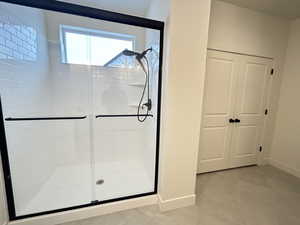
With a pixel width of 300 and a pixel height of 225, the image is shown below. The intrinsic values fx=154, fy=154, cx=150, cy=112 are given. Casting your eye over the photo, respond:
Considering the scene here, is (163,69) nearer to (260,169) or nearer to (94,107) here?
(94,107)

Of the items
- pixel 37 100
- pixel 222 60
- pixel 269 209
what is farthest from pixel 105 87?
pixel 269 209

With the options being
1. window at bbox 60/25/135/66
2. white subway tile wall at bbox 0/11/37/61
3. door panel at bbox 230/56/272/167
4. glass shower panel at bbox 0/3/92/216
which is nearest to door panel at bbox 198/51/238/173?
door panel at bbox 230/56/272/167

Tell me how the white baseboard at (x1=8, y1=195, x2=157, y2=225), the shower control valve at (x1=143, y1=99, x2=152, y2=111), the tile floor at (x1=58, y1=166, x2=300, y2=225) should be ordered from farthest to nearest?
the shower control valve at (x1=143, y1=99, x2=152, y2=111) < the tile floor at (x1=58, y1=166, x2=300, y2=225) < the white baseboard at (x1=8, y1=195, x2=157, y2=225)

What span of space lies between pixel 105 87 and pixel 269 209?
8.67 ft

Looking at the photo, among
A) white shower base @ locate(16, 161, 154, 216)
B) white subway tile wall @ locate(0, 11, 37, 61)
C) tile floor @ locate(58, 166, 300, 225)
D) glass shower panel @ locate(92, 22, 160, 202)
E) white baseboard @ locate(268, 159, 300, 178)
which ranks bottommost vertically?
tile floor @ locate(58, 166, 300, 225)

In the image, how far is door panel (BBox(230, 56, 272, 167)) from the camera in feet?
8.12

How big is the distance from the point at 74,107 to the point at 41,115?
16.5 inches

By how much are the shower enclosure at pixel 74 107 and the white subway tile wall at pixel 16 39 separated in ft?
0.03

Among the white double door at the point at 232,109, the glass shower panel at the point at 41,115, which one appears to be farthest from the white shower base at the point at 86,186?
the white double door at the point at 232,109

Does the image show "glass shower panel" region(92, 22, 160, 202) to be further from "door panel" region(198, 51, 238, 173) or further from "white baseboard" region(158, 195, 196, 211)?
"door panel" region(198, 51, 238, 173)

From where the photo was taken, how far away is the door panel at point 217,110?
2303 millimetres

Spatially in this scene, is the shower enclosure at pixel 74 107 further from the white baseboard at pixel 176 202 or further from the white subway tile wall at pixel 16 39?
the white baseboard at pixel 176 202

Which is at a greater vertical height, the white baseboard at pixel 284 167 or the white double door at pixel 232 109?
the white double door at pixel 232 109

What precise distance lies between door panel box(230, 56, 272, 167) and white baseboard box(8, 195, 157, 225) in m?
1.76
